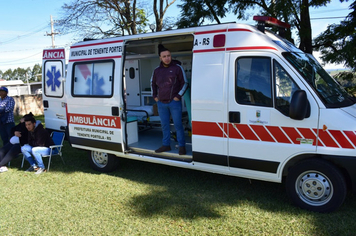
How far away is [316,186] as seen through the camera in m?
3.86

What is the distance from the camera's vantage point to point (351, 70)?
302 inches

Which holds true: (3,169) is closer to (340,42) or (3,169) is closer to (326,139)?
(326,139)

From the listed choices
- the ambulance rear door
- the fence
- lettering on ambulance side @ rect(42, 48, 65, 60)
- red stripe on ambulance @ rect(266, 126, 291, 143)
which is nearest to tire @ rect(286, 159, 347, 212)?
red stripe on ambulance @ rect(266, 126, 291, 143)

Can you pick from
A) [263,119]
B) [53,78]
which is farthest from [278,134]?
[53,78]

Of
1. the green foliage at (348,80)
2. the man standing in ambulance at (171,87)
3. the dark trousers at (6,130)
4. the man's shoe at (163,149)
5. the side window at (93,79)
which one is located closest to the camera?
the man standing in ambulance at (171,87)

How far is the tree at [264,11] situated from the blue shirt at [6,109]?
5.39 metres

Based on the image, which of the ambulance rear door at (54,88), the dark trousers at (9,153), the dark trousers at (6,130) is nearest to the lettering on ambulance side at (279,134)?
the dark trousers at (9,153)

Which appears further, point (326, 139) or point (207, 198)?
point (207, 198)

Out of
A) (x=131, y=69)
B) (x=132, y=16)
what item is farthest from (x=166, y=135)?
(x=132, y=16)

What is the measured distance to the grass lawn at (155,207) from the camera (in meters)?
3.72

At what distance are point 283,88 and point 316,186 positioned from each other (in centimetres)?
131

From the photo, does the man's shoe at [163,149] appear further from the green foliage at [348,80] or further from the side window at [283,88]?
the green foliage at [348,80]

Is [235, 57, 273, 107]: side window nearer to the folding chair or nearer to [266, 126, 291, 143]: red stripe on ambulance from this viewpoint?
[266, 126, 291, 143]: red stripe on ambulance

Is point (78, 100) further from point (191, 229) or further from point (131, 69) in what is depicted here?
point (191, 229)
